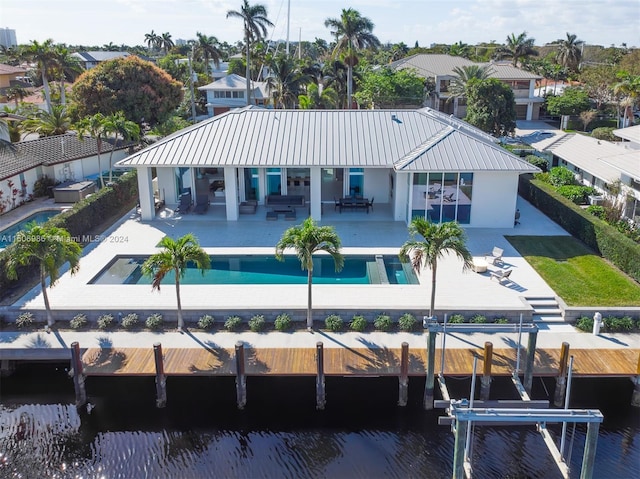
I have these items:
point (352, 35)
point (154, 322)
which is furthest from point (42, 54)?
point (154, 322)

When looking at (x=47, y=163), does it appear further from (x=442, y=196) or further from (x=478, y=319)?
(x=478, y=319)

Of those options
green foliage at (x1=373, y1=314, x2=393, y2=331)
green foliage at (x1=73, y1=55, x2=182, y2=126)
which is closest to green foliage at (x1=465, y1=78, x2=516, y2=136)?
green foliage at (x1=73, y1=55, x2=182, y2=126)

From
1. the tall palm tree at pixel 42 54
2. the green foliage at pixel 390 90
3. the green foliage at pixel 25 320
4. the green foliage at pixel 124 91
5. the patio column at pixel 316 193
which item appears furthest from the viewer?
the green foliage at pixel 390 90

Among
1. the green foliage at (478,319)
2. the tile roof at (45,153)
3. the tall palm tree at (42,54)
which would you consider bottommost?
the green foliage at (478,319)

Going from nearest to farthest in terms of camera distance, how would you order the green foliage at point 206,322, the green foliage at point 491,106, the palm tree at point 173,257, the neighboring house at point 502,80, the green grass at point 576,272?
the palm tree at point 173,257 → the green foliage at point 206,322 → the green grass at point 576,272 → the green foliage at point 491,106 → the neighboring house at point 502,80

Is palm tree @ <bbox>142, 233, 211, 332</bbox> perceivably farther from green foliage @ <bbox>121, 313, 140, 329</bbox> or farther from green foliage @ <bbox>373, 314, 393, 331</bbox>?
green foliage @ <bbox>373, 314, 393, 331</bbox>

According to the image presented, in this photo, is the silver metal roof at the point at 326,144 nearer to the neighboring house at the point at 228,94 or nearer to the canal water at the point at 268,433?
the canal water at the point at 268,433

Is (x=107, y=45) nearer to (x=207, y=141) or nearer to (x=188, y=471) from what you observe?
(x=207, y=141)

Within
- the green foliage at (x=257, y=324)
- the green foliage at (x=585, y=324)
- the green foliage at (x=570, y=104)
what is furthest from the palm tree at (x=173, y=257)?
the green foliage at (x=570, y=104)
